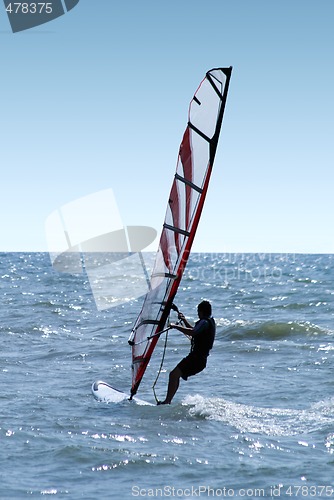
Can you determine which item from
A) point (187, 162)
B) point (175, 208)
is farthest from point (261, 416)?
point (187, 162)

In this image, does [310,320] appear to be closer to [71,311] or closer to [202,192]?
[71,311]

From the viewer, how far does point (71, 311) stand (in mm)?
20984

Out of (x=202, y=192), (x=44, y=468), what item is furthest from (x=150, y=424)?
(x=202, y=192)

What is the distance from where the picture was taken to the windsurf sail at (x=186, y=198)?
6.87 m

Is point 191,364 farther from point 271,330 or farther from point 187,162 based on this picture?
point 271,330

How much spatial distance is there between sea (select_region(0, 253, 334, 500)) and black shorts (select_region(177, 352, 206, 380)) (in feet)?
1.52

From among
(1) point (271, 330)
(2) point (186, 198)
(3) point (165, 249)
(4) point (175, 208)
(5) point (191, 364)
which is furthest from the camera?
(1) point (271, 330)

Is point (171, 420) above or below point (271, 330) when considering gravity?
above

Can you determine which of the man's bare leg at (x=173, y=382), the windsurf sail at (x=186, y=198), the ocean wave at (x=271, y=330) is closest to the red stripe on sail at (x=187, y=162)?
the windsurf sail at (x=186, y=198)

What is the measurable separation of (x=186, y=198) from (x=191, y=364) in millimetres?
1917

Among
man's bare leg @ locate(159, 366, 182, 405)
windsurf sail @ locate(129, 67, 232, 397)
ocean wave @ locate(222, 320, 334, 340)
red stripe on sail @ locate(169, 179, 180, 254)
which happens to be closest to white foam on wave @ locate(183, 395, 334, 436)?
man's bare leg @ locate(159, 366, 182, 405)

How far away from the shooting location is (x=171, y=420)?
7930 millimetres

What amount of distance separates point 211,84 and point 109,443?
3473 millimetres

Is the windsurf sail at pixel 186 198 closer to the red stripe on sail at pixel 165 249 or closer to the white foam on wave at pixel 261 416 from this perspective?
the red stripe on sail at pixel 165 249
